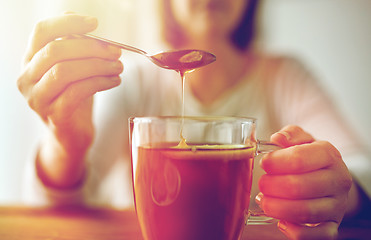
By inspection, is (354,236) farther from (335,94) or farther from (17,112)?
(17,112)

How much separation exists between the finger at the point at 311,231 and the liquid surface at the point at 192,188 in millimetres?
101

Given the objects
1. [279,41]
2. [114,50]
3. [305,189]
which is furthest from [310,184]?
[279,41]

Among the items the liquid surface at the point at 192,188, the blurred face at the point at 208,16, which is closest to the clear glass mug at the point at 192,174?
the liquid surface at the point at 192,188

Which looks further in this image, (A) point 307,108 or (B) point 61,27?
(A) point 307,108

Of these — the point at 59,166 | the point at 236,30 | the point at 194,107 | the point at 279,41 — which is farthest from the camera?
the point at 279,41

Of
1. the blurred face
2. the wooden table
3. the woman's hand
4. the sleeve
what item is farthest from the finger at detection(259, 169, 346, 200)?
the blurred face

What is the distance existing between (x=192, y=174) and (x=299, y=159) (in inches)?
7.8

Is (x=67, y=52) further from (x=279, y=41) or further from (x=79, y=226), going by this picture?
(x=279, y=41)

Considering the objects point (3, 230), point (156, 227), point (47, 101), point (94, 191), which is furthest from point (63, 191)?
point (156, 227)

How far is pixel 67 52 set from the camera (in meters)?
0.63

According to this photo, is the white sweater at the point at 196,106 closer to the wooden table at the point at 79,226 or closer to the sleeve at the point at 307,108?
the sleeve at the point at 307,108

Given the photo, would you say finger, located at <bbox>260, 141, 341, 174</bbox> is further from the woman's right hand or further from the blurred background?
the blurred background

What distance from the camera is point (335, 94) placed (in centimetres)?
261

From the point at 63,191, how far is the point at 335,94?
2250 millimetres
